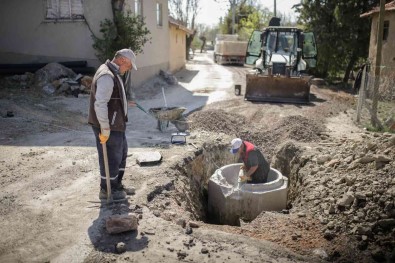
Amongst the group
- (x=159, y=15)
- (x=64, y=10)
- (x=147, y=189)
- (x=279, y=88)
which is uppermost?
(x=159, y=15)

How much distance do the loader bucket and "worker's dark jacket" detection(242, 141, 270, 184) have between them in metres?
6.56

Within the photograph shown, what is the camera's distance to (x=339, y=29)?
19.3 metres

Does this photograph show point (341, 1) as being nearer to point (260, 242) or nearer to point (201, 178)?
point (201, 178)

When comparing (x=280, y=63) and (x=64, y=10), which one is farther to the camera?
(x=64, y=10)

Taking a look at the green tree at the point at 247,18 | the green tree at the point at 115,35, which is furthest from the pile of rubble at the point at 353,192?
the green tree at the point at 247,18

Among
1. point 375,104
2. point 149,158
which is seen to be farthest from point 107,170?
point 375,104

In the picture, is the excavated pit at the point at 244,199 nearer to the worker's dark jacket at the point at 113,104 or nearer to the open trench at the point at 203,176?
the open trench at the point at 203,176

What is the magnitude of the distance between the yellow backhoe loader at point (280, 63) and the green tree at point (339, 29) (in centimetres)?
513

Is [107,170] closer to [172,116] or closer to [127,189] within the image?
[127,189]

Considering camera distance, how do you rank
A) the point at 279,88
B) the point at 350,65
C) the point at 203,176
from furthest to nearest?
the point at 350,65, the point at 279,88, the point at 203,176

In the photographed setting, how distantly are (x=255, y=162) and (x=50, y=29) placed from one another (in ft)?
37.8

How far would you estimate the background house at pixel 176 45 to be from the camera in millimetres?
24188

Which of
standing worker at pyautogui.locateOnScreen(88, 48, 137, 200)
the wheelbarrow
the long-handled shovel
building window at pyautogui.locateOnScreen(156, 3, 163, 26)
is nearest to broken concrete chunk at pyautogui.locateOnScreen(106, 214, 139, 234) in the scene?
the long-handled shovel

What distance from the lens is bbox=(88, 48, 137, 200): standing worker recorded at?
15.8 ft
